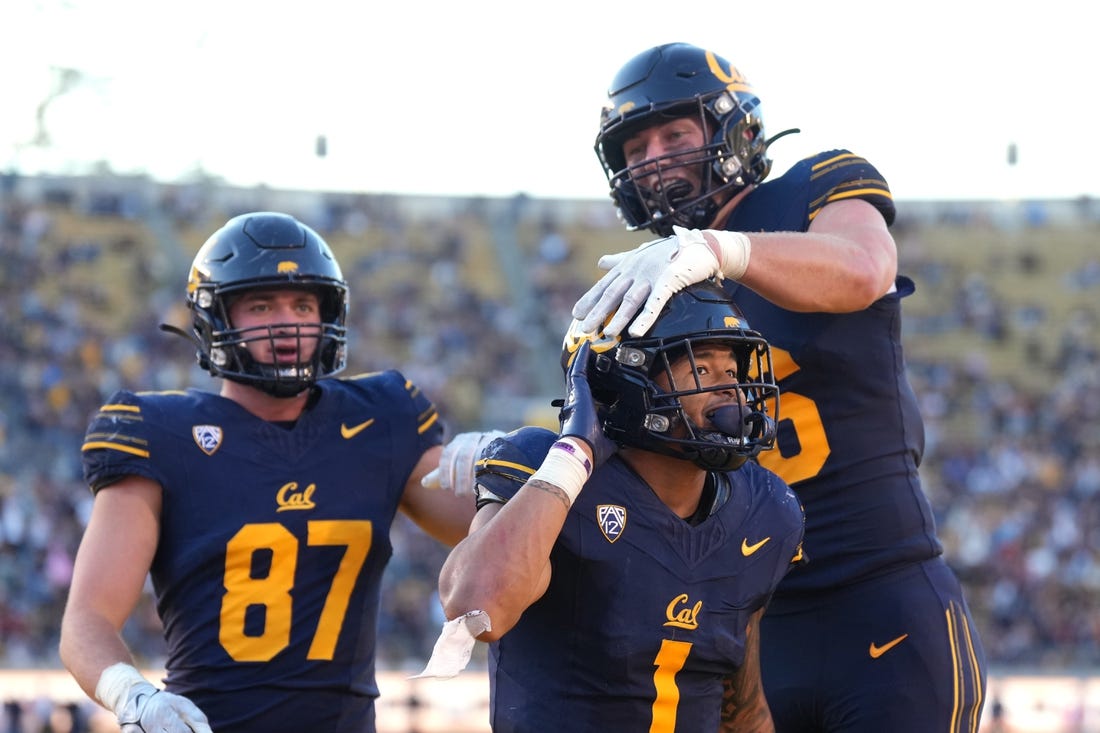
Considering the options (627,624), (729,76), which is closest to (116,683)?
(627,624)

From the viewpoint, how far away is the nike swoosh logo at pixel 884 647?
3.53 metres

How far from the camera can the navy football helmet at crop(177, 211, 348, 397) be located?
4035 millimetres

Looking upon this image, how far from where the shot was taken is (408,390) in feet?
14.4

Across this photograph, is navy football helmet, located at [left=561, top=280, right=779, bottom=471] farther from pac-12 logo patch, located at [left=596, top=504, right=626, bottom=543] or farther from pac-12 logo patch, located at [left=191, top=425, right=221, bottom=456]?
pac-12 logo patch, located at [left=191, top=425, right=221, bottom=456]

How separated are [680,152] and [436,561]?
41.8 ft

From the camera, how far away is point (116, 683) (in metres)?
3.54

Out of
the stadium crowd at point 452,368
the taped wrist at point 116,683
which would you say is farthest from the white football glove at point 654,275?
the stadium crowd at point 452,368

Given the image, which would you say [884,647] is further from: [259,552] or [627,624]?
[259,552]

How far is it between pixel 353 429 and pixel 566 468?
139 cm

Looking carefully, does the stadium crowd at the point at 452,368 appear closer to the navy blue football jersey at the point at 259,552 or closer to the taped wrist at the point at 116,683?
the navy blue football jersey at the point at 259,552

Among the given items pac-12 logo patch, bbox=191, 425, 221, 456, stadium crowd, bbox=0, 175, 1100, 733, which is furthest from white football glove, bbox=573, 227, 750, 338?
stadium crowd, bbox=0, 175, 1100, 733

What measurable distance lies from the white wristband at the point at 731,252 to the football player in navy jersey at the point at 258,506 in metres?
1.31

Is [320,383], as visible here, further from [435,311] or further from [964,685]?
[435,311]

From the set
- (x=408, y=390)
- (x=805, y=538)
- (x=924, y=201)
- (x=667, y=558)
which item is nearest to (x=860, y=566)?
(x=805, y=538)
